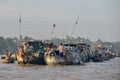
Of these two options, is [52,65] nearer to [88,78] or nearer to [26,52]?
[26,52]

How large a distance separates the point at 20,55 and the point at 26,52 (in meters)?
0.79

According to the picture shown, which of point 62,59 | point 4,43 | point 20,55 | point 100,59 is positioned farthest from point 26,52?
point 4,43

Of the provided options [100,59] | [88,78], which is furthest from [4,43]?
[88,78]

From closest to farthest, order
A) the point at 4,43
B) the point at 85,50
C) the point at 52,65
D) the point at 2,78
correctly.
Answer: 1. the point at 2,78
2. the point at 52,65
3. the point at 85,50
4. the point at 4,43

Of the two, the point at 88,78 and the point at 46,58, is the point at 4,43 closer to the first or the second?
the point at 46,58

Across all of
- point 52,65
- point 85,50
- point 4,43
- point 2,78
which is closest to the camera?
point 2,78

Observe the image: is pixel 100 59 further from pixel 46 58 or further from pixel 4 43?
pixel 4 43

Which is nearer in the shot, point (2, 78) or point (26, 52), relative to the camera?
point (2, 78)

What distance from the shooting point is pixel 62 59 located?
58.9m

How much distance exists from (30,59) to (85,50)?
22.9m

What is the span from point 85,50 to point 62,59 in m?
21.5

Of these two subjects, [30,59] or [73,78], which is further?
[30,59]

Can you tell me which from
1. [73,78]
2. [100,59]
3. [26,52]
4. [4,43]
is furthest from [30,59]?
[4,43]

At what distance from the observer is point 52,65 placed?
190 feet
